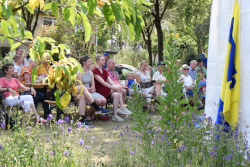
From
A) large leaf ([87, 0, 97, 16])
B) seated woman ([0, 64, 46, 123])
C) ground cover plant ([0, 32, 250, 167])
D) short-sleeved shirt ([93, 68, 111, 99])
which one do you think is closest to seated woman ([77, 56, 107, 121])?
short-sleeved shirt ([93, 68, 111, 99])

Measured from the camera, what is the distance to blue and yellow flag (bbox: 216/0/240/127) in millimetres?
3797

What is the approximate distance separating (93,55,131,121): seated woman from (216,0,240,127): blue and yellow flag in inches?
161

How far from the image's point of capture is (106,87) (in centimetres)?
805

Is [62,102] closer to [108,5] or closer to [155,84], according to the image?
[108,5]

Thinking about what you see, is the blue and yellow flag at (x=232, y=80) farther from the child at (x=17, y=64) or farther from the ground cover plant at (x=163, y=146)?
the child at (x=17, y=64)

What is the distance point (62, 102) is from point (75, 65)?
0.80 feet

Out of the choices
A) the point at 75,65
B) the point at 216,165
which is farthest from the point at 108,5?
the point at 216,165

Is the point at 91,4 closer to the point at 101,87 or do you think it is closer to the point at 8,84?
the point at 8,84

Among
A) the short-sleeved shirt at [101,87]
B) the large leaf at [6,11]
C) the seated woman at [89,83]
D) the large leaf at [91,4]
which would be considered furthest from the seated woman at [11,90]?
the large leaf at [91,4]

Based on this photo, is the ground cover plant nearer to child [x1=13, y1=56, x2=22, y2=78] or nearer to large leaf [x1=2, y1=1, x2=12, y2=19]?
large leaf [x1=2, y1=1, x2=12, y2=19]

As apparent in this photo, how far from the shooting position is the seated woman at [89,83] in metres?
7.45

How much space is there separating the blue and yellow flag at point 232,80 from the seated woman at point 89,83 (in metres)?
4.02

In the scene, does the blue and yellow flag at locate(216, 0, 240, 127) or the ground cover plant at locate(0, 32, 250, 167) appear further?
the blue and yellow flag at locate(216, 0, 240, 127)

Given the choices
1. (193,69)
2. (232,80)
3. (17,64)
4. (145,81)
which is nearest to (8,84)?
→ (17,64)
